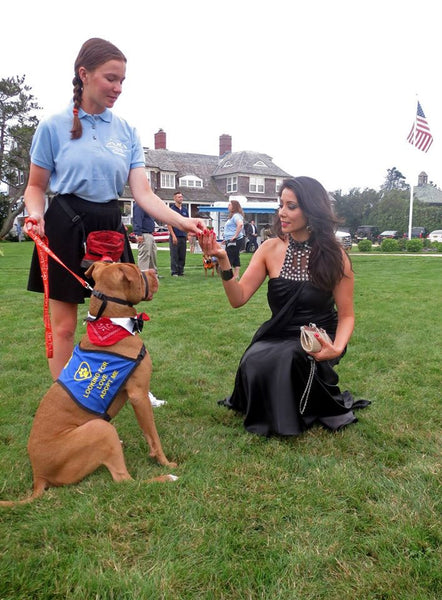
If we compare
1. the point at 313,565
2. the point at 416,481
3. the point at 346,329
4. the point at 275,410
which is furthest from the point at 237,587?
the point at 346,329

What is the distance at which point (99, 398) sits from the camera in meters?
2.79

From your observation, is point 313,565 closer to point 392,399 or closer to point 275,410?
point 275,410

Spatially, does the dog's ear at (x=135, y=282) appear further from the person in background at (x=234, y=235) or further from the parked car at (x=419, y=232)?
the parked car at (x=419, y=232)

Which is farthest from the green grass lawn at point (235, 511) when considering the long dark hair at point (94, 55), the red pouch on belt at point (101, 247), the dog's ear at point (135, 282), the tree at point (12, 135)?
the tree at point (12, 135)

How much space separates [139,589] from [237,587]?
0.40m

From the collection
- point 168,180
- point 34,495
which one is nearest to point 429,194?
point 168,180

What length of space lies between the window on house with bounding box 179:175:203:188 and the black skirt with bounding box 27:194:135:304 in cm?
4891

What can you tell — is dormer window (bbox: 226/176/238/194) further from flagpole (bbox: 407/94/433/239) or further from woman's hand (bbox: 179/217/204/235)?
woman's hand (bbox: 179/217/204/235)

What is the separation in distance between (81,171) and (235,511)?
2.13 metres

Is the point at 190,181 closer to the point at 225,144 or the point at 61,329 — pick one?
the point at 225,144

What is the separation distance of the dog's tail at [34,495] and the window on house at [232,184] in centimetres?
4954

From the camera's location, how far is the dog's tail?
8.39ft

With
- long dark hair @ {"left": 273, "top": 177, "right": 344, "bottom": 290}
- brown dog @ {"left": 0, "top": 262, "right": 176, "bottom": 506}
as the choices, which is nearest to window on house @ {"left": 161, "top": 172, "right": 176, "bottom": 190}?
long dark hair @ {"left": 273, "top": 177, "right": 344, "bottom": 290}

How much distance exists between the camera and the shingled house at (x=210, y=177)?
162ft
